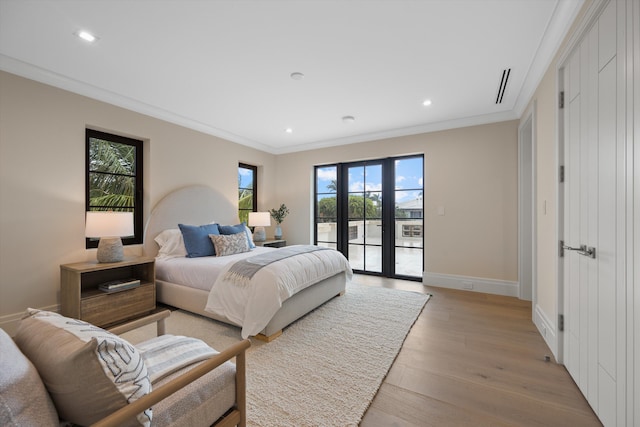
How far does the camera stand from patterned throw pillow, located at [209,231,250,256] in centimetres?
346

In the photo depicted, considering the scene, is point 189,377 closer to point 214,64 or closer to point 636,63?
point 636,63

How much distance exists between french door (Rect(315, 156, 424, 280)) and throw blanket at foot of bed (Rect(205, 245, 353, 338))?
2.17 meters

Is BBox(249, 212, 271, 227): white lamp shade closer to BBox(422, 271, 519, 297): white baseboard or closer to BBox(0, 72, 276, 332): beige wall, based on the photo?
BBox(0, 72, 276, 332): beige wall

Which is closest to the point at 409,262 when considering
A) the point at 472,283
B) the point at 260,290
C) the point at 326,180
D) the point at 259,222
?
the point at 472,283

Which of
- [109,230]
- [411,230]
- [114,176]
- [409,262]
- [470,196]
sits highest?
[114,176]

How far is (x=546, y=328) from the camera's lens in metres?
2.37

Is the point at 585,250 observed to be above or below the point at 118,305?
above

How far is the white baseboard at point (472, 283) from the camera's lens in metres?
3.66

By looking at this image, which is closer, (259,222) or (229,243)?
(229,243)

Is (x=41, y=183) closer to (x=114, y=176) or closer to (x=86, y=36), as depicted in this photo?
(x=114, y=176)

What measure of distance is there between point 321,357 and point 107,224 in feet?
8.02

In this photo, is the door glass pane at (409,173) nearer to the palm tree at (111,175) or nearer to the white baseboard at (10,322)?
the palm tree at (111,175)

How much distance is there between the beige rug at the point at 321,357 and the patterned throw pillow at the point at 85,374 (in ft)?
3.07

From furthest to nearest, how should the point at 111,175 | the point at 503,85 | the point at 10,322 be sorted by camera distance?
the point at 111,175 < the point at 503,85 < the point at 10,322
